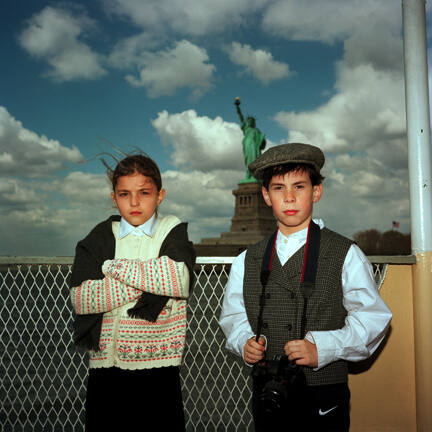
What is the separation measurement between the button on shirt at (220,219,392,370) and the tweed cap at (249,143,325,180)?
0.33 meters

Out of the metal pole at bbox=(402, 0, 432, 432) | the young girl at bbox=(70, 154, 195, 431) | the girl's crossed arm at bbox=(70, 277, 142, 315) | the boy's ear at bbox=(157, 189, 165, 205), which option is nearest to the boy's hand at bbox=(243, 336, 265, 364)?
the young girl at bbox=(70, 154, 195, 431)

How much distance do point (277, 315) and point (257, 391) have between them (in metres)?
0.34

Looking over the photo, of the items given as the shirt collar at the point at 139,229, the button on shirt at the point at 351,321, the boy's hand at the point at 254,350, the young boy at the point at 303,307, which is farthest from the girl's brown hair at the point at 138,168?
the boy's hand at the point at 254,350

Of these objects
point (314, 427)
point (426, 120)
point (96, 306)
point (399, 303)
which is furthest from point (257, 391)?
point (426, 120)

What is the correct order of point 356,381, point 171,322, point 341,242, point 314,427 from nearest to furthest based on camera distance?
point 314,427 < point 341,242 < point 171,322 < point 356,381

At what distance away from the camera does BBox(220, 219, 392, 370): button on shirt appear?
1659mm

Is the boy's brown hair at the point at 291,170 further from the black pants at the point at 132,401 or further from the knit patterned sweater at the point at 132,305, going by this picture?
the black pants at the point at 132,401

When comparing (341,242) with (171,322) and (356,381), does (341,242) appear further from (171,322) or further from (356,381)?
(356,381)

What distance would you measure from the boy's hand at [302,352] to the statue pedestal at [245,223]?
2814 cm

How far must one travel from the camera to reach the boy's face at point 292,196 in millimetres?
1827

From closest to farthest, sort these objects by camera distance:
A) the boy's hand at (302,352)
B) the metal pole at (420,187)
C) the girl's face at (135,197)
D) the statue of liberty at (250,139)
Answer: the boy's hand at (302,352) < the girl's face at (135,197) < the metal pole at (420,187) < the statue of liberty at (250,139)

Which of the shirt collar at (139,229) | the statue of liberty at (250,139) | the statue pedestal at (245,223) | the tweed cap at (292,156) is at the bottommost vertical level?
the shirt collar at (139,229)

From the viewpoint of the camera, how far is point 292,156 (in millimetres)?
1817

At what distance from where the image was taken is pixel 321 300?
1730mm
